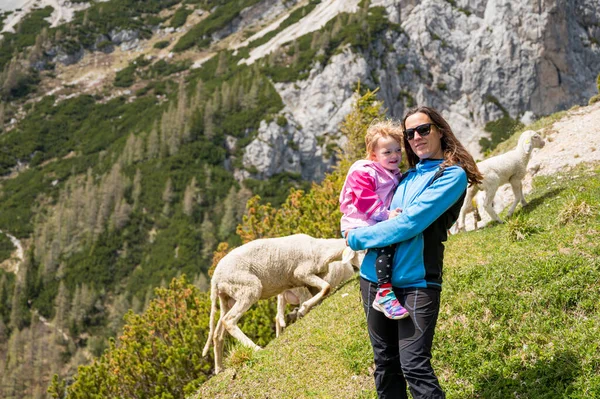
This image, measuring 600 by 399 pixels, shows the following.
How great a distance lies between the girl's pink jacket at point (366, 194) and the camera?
4715 mm

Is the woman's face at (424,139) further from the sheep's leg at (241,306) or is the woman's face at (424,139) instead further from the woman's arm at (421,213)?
the sheep's leg at (241,306)

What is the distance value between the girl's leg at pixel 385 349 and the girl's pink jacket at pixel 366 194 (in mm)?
600

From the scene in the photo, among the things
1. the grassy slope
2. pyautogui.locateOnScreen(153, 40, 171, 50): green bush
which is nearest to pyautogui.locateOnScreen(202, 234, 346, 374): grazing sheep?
the grassy slope

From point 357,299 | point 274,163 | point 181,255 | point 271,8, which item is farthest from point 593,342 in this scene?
point 271,8

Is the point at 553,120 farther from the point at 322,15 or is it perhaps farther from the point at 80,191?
the point at 322,15

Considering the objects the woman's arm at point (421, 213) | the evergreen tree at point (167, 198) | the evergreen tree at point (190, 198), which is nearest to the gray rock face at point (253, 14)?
the evergreen tree at point (167, 198)

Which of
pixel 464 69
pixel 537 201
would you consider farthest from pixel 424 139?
pixel 464 69

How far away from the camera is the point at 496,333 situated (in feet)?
21.8

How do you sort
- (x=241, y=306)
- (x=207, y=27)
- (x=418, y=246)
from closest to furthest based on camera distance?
(x=418, y=246) < (x=241, y=306) < (x=207, y=27)

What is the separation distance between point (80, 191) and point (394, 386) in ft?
420

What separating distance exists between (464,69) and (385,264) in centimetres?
12335

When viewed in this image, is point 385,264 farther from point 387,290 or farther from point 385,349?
point 385,349

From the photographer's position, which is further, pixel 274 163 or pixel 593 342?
pixel 274 163

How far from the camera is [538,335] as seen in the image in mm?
6254
